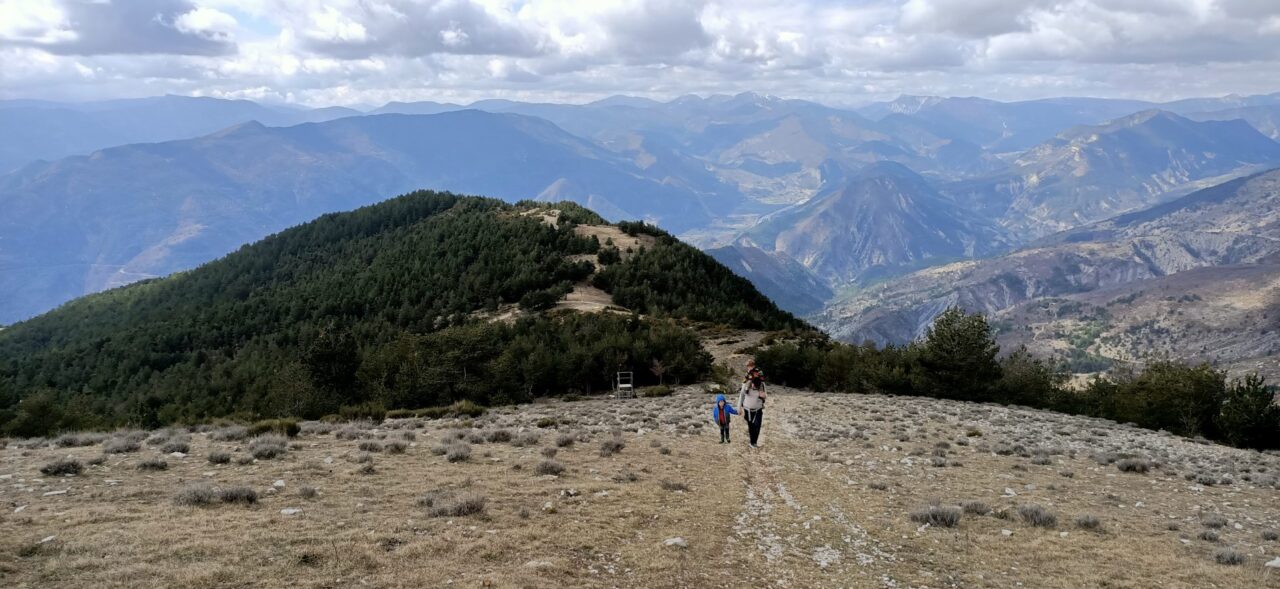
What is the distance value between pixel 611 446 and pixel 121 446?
14.1 metres

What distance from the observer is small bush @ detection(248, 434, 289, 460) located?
17391 mm

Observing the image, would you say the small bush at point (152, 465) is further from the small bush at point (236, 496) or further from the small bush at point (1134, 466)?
the small bush at point (1134, 466)

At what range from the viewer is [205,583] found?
28.1ft

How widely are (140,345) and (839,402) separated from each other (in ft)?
369

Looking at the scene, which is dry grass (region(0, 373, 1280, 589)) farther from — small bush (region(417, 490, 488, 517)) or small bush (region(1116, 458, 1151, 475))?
small bush (region(1116, 458, 1151, 475))

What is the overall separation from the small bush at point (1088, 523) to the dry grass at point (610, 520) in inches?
1.7

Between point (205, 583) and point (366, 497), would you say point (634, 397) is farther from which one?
point (205, 583)

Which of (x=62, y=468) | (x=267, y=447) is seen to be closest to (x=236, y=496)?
(x=267, y=447)

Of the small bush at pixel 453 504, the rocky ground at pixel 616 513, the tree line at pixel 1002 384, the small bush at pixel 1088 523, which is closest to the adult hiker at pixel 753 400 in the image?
the rocky ground at pixel 616 513

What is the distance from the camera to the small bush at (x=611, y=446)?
20688mm

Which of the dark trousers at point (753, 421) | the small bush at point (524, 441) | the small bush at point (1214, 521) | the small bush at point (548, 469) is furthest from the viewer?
the dark trousers at point (753, 421)

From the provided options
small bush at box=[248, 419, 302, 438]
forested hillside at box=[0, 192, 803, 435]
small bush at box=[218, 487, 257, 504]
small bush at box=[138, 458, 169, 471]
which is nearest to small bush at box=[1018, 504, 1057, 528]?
small bush at box=[218, 487, 257, 504]

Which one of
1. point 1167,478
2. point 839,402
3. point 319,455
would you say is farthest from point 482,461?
point 839,402

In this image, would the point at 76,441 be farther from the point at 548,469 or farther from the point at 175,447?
the point at 548,469
